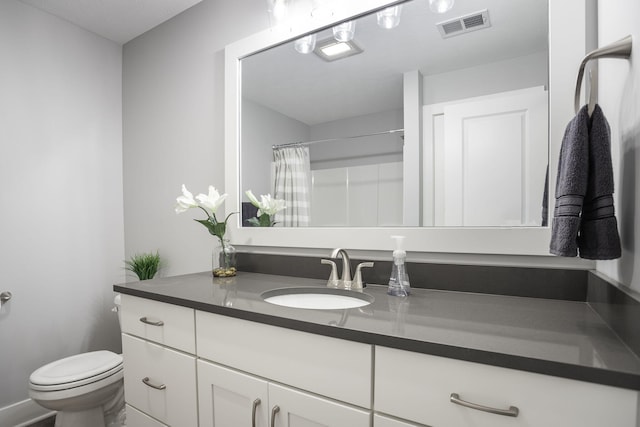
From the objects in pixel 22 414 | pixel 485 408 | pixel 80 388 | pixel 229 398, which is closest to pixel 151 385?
pixel 229 398

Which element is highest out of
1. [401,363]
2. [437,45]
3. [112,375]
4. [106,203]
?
[437,45]

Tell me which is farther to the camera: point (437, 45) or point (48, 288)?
point (48, 288)

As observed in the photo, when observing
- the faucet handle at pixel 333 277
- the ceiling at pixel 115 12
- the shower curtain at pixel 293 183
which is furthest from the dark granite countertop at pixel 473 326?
the ceiling at pixel 115 12

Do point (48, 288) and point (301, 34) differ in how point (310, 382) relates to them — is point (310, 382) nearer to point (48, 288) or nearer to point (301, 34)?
point (301, 34)

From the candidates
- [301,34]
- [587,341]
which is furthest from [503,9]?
[587,341]

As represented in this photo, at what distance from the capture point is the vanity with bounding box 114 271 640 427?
1.82 feet

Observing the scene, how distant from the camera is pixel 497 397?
23.3 inches

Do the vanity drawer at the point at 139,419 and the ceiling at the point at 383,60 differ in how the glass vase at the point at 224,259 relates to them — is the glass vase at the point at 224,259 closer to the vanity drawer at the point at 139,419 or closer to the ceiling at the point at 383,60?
the vanity drawer at the point at 139,419

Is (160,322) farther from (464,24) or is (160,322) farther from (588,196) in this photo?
(464,24)

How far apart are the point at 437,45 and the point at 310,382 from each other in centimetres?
119

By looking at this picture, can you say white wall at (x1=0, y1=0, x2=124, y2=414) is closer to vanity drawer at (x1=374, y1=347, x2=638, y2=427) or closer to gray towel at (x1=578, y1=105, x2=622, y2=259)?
vanity drawer at (x1=374, y1=347, x2=638, y2=427)

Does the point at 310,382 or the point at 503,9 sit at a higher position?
the point at 503,9

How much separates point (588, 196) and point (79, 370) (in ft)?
7.15

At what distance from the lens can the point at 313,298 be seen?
1229 millimetres
